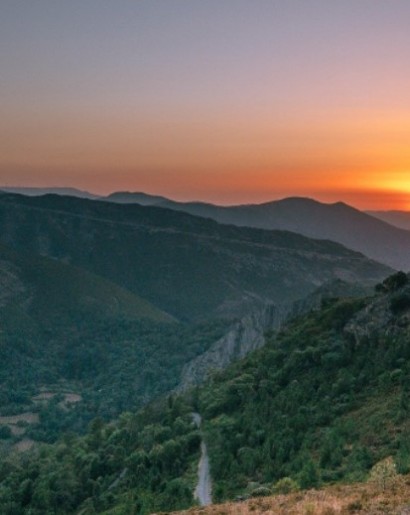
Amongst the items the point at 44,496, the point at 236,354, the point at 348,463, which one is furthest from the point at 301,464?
the point at 236,354

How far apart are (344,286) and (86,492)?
4778 inches

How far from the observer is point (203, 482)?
68.2 metres

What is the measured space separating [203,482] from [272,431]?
10695 millimetres

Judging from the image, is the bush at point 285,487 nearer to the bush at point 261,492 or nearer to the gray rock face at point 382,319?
the bush at point 261,492

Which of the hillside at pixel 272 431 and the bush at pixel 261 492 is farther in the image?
the hillside at pixel 272 431

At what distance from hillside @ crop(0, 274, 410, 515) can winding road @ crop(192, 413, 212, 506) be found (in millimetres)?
1032

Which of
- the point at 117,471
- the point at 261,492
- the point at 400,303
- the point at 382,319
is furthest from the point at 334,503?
the point at 117,471

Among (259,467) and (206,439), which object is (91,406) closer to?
(206,439)

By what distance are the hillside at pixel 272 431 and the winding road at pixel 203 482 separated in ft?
3.39

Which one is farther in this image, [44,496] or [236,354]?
[236,354]

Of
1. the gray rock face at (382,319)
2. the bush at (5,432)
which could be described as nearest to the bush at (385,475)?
the gray rock face at (382,319)

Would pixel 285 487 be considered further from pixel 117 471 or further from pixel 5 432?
pixel 5 432

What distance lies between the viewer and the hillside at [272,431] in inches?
2315

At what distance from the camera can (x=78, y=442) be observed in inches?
4382
